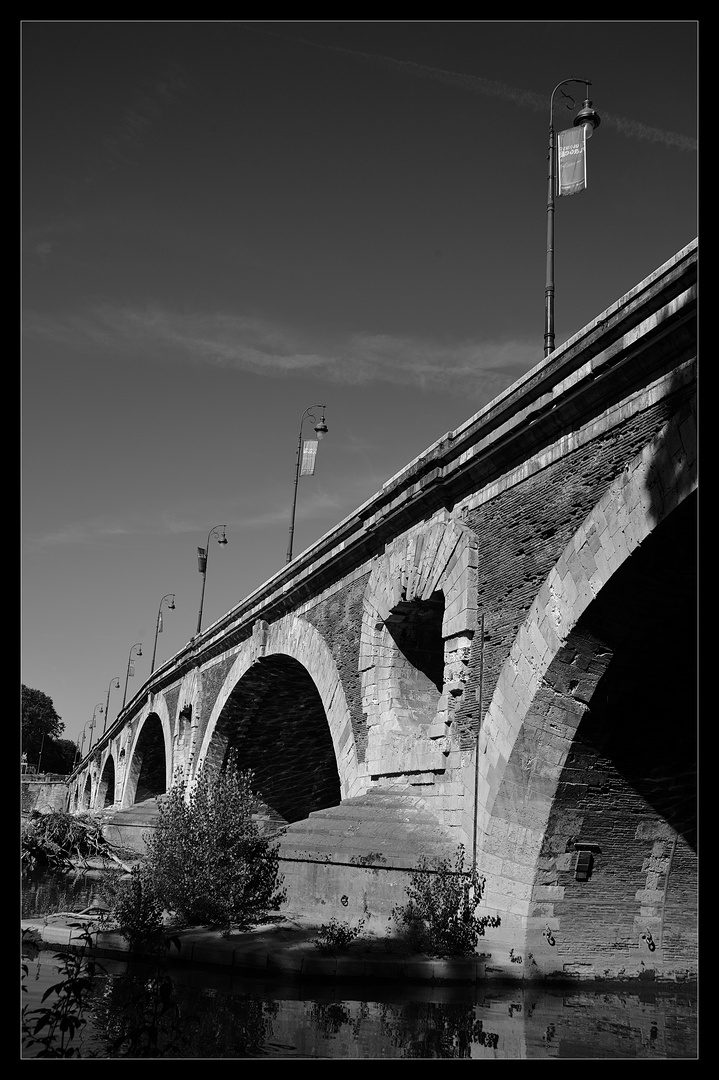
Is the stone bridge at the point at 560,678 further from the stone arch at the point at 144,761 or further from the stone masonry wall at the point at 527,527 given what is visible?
the stone arch at the point at 144,761

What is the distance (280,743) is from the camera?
2342 centimetres

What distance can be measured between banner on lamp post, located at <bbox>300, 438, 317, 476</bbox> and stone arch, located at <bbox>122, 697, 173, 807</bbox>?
14844 mm

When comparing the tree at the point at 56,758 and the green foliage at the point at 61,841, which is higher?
the green foliage at the point at 61,841

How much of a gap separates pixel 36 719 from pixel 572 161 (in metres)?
92.5

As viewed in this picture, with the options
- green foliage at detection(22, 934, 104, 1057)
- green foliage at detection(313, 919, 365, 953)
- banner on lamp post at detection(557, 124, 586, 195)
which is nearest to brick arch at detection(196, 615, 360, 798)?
green foliage at detection(313, 919, 365, 953)

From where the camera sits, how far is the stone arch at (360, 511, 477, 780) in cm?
1085

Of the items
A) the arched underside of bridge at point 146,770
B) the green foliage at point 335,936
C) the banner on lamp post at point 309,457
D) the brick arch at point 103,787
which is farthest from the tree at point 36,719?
the green foliage at point 335,936

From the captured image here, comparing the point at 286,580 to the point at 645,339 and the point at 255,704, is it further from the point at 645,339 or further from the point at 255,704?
the point at 645,339

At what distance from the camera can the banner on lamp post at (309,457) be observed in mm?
24562

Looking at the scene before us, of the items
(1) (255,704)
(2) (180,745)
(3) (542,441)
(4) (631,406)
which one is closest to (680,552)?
(4) (631,406)

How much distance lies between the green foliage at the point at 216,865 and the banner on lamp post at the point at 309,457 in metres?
12.9

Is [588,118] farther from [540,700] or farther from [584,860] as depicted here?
[584,860]

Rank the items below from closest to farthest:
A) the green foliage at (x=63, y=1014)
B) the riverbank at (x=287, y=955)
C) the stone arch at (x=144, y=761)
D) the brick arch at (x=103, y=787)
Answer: the green foliage at (x=63, y=1014) < the riverbank at (x=287, y=955) < the stone arch at (x=144, y=761) < the brick arch at (x=103, y=787)

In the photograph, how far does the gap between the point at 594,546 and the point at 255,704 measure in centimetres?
1477
